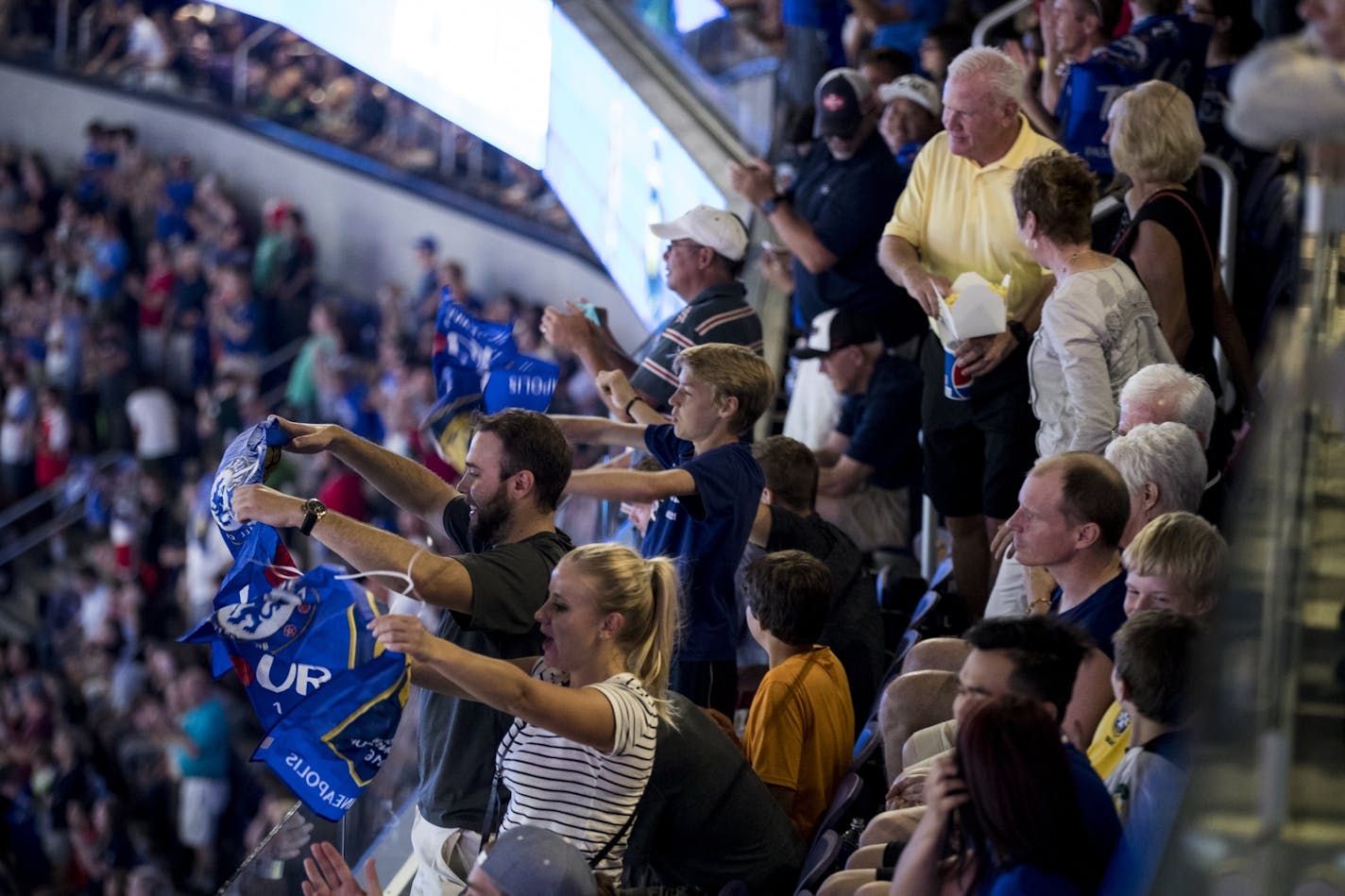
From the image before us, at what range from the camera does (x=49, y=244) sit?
15555mm

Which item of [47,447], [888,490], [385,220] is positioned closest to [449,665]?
[888,490]

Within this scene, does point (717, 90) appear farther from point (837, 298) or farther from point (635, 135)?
point (837, 298)

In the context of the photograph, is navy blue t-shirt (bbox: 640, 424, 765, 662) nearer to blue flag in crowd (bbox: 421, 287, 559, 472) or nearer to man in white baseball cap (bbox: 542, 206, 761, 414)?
blue flag in crowd (bbox: 421, 287, 559, 472)

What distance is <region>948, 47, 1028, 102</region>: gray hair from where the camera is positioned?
464 cm

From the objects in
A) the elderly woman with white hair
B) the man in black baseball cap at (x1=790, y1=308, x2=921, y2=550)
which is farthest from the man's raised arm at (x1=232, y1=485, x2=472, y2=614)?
the man in black baseball cap at (x1=790, y1=308, x2=921, y2=550)

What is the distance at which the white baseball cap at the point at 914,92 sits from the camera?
19.5ft

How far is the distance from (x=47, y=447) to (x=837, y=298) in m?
9.25

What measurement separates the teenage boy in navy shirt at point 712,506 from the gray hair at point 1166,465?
0.89m

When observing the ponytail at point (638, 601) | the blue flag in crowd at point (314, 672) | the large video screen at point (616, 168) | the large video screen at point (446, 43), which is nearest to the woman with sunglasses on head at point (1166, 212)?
the ponytail at point (638, 601)

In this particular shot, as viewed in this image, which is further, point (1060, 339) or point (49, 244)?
point (49, 244)

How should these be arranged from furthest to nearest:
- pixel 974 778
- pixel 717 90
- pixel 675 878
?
pixel 717 90
pixel 675 878
pixel 974 778

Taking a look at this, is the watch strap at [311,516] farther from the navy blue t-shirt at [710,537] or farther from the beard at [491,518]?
the navy blue t-shirt at [710,537]

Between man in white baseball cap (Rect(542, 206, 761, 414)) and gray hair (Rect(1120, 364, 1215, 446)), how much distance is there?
1.38m

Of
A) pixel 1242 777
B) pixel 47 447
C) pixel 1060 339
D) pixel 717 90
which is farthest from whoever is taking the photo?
pixel 47 447
